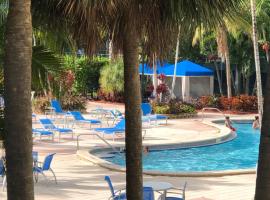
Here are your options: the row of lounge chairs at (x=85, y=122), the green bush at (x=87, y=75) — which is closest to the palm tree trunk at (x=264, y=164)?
the row of lounge chairs at (x=85, y=122)

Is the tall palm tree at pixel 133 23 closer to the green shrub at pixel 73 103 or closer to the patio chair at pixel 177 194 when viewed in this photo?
the patio chair at pixel 177 194

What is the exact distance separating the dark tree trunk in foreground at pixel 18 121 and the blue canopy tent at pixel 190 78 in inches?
1062

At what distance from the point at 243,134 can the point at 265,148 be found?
1883 centimetres

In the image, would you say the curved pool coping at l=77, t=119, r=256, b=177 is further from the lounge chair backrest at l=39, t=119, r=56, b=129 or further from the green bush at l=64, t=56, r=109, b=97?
the green bush at l=64, t=56, r=109, b=97

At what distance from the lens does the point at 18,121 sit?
395cm

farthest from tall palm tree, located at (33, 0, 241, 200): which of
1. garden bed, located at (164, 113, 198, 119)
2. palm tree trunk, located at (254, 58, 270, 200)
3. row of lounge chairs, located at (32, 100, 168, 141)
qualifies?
garden bed, located at (164, 113, 198, 119)

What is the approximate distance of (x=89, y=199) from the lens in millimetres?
9750

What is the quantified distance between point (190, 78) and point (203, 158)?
16656 mm

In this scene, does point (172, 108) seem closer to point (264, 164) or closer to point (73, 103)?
point (73, 103)

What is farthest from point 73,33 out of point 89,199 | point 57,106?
point 57,106

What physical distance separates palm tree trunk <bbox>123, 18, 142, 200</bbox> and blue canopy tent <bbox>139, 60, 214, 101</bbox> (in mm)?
24659

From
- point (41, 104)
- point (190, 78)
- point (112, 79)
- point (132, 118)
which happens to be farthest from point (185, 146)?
point (190, 78)

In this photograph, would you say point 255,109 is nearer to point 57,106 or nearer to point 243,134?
point 243,134

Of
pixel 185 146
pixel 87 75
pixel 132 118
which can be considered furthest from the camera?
pixel 87 75
